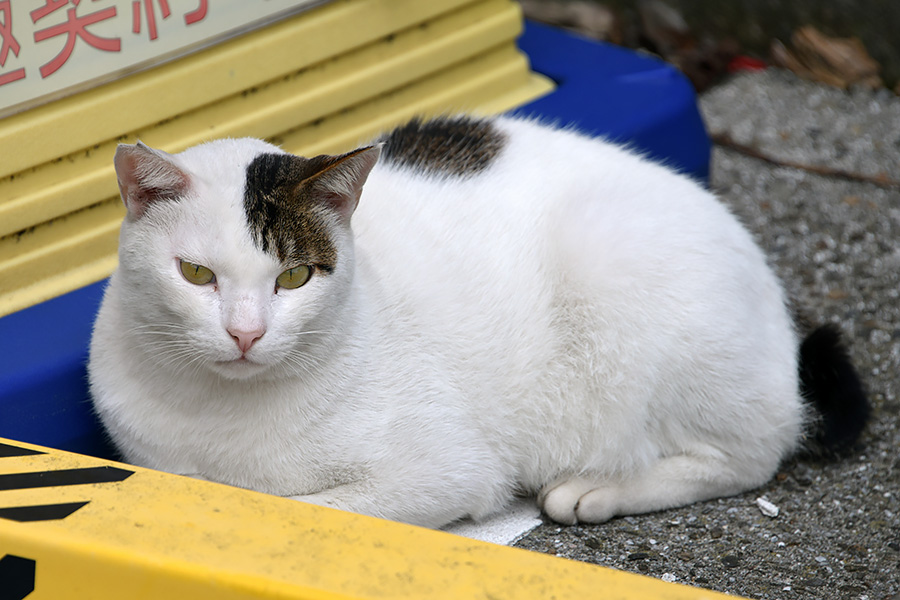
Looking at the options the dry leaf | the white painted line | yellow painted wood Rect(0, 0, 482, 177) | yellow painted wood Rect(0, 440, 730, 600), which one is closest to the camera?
yellow painted wood Rect(0, 440, 730, 600)

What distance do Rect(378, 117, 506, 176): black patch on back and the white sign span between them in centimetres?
56

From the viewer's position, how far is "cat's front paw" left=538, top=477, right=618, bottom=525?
217cm

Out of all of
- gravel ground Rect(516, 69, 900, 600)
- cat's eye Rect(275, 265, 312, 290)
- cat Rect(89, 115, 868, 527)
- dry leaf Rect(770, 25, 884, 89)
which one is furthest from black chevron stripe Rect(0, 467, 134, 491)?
dry leaf Rect(770, 25, 884, 89)

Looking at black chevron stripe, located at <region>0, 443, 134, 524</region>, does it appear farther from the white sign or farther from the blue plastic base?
the white sign

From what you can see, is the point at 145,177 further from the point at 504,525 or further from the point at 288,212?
the point at 504,525

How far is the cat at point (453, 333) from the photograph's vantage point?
5.57 ft

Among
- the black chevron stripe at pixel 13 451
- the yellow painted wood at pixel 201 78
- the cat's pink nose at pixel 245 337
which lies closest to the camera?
the cat's pink nose at pixel 245 337

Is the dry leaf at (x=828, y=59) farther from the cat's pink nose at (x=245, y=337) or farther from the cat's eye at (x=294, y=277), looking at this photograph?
the cat's pink nose at (x=245, y=337)

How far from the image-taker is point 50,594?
4.98ft

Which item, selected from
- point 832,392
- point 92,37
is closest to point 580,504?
point 832,392

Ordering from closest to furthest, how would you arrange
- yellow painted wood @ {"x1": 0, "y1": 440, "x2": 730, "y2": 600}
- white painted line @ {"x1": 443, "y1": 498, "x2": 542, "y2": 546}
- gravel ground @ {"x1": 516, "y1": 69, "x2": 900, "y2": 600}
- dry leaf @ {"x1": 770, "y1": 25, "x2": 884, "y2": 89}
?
yellow painted wood @ {"x1": 0, "y1": 440, "x2": 730, "y2": 600} → gravel ground @ {"x1": 516, "y1": 69, "x2": 900, "y2": 600} → white painted line @ {"x1": 443, "y1": 498, "x2": 542, "y2": 546} → dry leaf @ {"x1": 770, "y1": 25, "x2": 884, "y2": 89}

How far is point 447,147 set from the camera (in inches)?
91.0

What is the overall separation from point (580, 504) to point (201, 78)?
1.45 meters

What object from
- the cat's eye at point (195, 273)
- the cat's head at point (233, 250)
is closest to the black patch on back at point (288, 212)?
the cat's head at point (233, 250)
